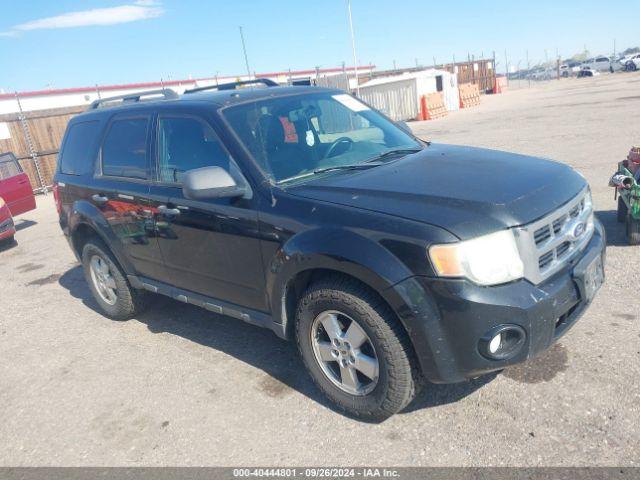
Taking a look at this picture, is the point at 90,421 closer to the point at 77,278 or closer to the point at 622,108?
the point at 77,278

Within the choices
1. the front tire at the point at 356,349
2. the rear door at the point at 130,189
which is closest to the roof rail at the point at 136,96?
the rear door at the point at 130,189

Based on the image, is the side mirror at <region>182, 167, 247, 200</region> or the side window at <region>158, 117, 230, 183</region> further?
the side window at <region>158, 117, 230, 183</region>

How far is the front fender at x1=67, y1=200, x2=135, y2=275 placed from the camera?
15.4 feet

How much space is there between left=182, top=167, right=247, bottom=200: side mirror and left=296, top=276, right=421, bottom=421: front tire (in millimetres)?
818

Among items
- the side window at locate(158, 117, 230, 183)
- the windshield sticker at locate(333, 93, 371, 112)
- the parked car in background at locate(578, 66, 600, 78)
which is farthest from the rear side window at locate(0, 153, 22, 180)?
the parked car in background at locate(578, 66, 600, 78)

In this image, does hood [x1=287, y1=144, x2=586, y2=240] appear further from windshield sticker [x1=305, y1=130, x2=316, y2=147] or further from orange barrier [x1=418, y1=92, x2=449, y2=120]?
orange barrier [x1=418, y1=92, x2=449, y2=120]

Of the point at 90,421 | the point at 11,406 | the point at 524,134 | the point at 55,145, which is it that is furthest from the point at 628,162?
the point at 55,145

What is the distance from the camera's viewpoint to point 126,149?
446 cm

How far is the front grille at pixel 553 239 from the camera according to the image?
266 centimetres

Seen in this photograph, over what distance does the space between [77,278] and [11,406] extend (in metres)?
3.16

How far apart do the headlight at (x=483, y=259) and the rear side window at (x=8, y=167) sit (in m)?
11.1

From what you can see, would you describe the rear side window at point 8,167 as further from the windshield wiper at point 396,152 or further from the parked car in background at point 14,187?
the windshield wiper at point 396,152

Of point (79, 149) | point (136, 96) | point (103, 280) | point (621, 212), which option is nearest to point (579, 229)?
point (621, 212)

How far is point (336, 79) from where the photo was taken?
90.7 ft
